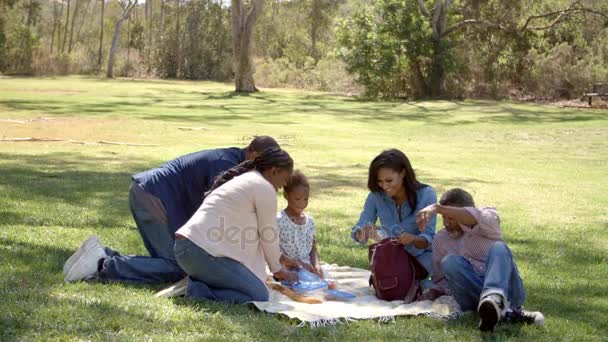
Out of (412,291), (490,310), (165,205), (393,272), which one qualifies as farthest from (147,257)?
(490,310)

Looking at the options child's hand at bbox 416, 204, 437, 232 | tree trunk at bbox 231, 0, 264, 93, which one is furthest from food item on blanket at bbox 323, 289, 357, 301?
tree trunk at bbox 231, 0, 264, 93

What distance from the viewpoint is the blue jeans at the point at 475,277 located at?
5289mm

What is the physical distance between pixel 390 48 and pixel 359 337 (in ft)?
109

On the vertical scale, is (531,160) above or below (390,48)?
below

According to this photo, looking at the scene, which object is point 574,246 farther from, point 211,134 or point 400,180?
point 211,134

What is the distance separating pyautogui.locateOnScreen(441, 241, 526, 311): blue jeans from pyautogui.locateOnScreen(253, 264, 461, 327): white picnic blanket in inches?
5.1

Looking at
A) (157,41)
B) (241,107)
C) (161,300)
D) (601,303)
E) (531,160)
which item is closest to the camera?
(161,300)

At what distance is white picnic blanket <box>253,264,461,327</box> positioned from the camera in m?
5.40

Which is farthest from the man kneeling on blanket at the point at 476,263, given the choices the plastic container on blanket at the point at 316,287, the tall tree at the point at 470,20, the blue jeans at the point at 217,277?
the tall tree at the point at 470,20

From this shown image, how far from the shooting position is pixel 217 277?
5.62m

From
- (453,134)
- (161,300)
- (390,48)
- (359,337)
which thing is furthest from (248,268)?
(390,48)

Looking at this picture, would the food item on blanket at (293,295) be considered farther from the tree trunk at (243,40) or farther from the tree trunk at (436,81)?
the tree trunk at (243,40)

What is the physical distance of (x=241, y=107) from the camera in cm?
3133

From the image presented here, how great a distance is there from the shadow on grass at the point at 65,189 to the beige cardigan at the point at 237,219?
10.2ft
